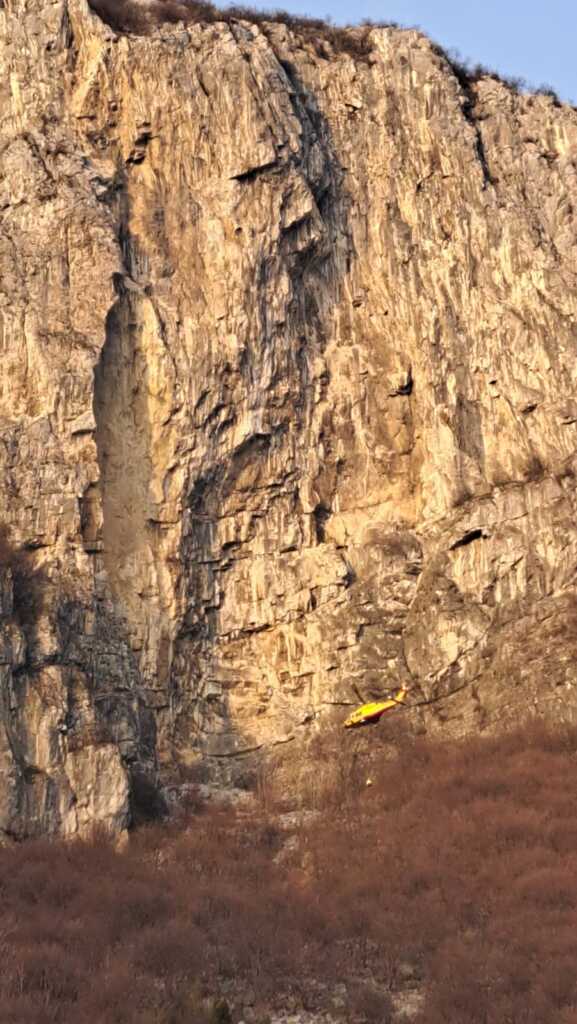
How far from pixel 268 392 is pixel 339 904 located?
11.8 meters

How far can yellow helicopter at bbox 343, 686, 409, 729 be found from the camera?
101 ft

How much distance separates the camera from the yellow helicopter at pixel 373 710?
30.8 metres

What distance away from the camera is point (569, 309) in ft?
116

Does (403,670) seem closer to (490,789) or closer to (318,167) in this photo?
(490,789)

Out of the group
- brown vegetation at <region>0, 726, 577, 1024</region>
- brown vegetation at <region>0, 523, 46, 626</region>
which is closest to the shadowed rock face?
brown vegetation at <region>0, 523, 46, 626</region>

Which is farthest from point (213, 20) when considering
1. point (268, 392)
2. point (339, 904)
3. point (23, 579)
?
point (339, 904)

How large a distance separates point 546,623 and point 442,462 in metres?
4.39

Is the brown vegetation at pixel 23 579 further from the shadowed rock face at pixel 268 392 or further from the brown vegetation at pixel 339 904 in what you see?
the brown vegetation at pixel 339 904

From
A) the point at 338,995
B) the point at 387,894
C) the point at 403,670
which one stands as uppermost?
the point at 403,670

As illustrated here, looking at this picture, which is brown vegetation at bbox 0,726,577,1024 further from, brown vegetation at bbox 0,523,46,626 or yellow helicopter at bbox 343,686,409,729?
brown vegetation at bbox 0,523,46,626

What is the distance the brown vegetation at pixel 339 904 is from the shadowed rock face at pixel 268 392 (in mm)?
2009

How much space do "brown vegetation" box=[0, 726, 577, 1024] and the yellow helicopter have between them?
41 cm

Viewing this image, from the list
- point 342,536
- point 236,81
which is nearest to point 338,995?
point 342,536

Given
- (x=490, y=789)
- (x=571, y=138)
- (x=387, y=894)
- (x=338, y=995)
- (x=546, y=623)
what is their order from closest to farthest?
(x=338, y=995) < (x=387, y=894) < (x=490, y=789) < (x=546, y=623) < (x=571, y=138)
